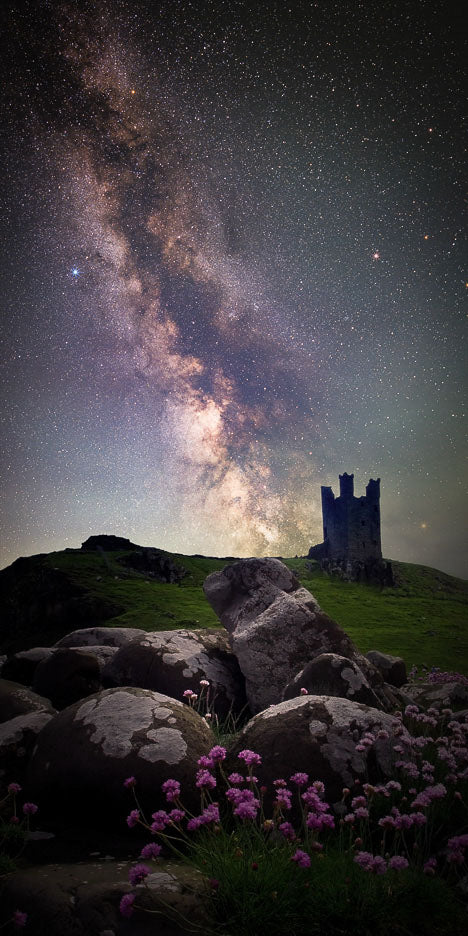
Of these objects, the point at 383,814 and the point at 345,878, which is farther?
the point at 383,814

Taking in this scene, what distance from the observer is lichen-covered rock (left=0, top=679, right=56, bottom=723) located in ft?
23.0

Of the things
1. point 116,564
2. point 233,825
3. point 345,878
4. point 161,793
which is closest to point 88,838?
point 161,793

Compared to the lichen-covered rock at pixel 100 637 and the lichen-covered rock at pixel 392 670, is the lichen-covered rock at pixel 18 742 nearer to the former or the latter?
the lichen-covered rock at pixel 100 637

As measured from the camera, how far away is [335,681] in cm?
714

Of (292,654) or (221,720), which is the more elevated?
(292,654)

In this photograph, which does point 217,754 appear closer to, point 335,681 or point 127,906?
point 127,906

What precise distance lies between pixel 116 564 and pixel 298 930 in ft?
224

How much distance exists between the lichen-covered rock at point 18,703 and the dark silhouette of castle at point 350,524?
Result: 8900 cm

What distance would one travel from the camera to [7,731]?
6.20 m

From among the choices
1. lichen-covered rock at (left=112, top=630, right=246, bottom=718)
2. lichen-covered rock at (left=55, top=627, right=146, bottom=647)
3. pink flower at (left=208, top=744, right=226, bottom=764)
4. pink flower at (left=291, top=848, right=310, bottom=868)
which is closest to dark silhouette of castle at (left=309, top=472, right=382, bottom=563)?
lichen-covered rock at (left=55, top=627, right=146, bottom=647)

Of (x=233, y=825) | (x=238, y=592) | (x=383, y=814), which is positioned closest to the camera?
(x=383, y=814)

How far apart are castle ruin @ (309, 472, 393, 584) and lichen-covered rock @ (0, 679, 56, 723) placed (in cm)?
8492

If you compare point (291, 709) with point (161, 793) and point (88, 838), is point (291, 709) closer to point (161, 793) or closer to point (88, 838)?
point (161, 793)

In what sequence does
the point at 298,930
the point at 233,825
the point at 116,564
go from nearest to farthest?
the point at 298,930 → the point at 233,825 → the point at 116,564
